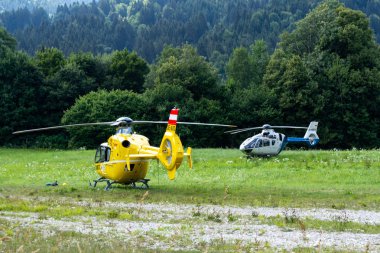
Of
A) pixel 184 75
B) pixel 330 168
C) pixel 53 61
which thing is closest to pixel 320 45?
pixel 184 75

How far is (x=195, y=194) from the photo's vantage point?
32469 mm

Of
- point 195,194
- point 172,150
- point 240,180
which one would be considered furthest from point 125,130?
point 240,180

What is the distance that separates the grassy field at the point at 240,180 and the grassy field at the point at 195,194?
0.05m

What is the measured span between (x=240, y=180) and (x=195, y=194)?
279 inches

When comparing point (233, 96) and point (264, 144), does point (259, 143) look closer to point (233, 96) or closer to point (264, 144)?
point (264, 144)

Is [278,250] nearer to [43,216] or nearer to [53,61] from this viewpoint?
[43,216]

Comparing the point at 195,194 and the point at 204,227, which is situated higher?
the point at 204,227

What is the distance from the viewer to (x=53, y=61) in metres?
103

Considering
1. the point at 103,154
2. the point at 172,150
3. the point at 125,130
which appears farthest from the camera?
the point at 103,154

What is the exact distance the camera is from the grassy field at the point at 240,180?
30.2 meters

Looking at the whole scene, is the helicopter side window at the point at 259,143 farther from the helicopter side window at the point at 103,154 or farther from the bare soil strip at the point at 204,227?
the bare soil strip at the point at 204,227

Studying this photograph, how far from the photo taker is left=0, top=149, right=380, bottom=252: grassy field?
17.2m

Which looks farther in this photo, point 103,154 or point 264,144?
point 264,144

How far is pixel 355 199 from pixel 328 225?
9.24 meters
